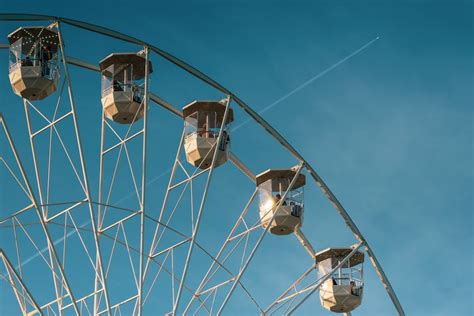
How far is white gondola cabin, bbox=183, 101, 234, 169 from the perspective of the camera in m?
32.8

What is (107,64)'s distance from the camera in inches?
1264

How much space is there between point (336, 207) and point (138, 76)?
907cm

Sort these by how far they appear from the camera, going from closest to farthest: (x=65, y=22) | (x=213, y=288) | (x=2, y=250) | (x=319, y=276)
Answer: (x=2, y=250)
(x=65, y=22)
(x=213, y=288)
(x=319, y=276)

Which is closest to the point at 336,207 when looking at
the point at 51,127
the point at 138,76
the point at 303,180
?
the point at 303,180

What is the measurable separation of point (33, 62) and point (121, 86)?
300cm

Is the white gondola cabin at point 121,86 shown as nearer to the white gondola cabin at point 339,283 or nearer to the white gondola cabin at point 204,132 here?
the white gondola cabin at point 204,132

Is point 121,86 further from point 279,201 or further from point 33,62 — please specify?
point 279,201

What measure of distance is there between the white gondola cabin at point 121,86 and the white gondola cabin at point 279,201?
20.8 feet

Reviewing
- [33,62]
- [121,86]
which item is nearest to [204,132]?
[121,86]

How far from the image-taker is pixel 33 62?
30438mm

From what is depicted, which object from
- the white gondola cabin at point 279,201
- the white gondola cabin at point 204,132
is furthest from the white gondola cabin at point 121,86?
the white gondola cabin at point 279,201

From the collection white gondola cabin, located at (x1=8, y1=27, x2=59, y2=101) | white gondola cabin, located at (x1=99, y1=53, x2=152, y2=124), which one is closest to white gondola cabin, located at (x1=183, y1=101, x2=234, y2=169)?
white gondola cabin, located at (x1=99, y1=53, x2=152, y2=124)

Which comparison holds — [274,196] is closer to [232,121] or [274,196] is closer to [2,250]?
[232,121]

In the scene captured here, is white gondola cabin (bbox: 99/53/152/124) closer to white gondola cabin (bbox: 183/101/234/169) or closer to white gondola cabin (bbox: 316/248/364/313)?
white gondola cabin (bbox: 183/101/234/169)
